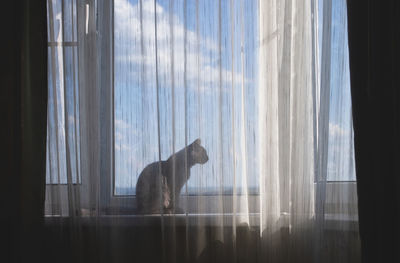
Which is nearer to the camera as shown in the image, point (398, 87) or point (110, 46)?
point (398, 87)

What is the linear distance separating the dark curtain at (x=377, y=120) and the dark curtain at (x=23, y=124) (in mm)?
1197

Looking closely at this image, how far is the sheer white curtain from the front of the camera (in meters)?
1.38

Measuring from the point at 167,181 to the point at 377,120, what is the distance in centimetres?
81

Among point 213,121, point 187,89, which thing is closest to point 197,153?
point 213,121

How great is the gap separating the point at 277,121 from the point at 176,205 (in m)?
0.51

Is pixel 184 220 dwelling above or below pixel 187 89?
below

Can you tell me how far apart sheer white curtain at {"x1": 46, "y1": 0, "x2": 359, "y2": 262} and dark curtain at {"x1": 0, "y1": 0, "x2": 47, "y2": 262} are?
0.04m

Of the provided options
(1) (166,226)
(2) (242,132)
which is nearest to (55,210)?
(1) (166,226)

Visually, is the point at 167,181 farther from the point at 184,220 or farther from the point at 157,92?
the point at 157,92

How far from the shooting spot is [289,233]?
139 centimetres

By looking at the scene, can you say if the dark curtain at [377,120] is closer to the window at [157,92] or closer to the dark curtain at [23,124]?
the window at [157,92]

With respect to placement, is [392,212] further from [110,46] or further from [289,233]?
[110,46]

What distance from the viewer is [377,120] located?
4.25 ft

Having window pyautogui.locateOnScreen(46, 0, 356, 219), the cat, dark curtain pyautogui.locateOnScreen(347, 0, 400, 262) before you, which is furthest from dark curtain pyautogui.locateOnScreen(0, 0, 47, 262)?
dark curtain pyautogui.locateOnScreen(347, 0, 400, 262)
